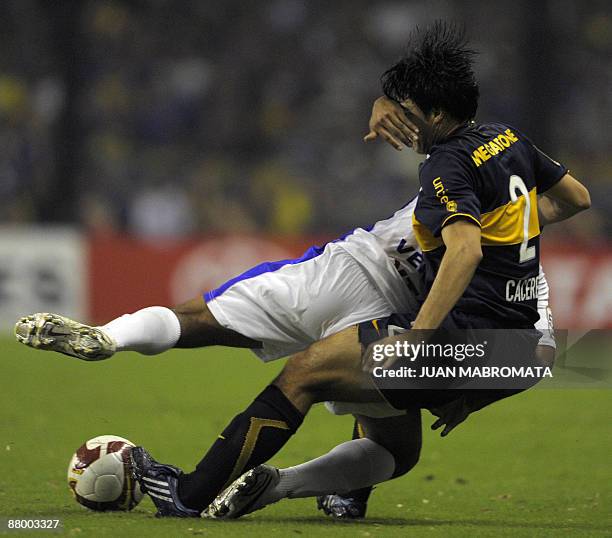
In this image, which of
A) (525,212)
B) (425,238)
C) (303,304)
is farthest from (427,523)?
(525,212)

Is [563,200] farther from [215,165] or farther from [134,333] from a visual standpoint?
[215,165]

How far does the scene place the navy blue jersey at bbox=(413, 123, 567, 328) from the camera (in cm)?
430

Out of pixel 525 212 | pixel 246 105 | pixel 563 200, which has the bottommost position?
pixel 525 212

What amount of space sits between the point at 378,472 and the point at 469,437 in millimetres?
3009

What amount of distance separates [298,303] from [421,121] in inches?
31.2

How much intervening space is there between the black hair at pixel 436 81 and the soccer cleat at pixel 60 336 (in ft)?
4.38

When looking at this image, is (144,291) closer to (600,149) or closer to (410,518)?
(600,149)

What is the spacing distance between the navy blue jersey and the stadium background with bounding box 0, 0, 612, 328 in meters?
8.13

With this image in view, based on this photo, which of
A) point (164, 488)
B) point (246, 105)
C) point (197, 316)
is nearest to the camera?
point (164, 488)

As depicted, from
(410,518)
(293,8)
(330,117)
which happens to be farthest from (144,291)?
(410,518)

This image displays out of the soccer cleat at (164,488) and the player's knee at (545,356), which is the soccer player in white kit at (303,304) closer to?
the player's knee at (545,356)

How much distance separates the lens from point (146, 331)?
15.2 ft

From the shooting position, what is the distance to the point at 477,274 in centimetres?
449

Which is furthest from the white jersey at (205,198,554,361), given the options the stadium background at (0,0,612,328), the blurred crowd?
the blurred crowd
